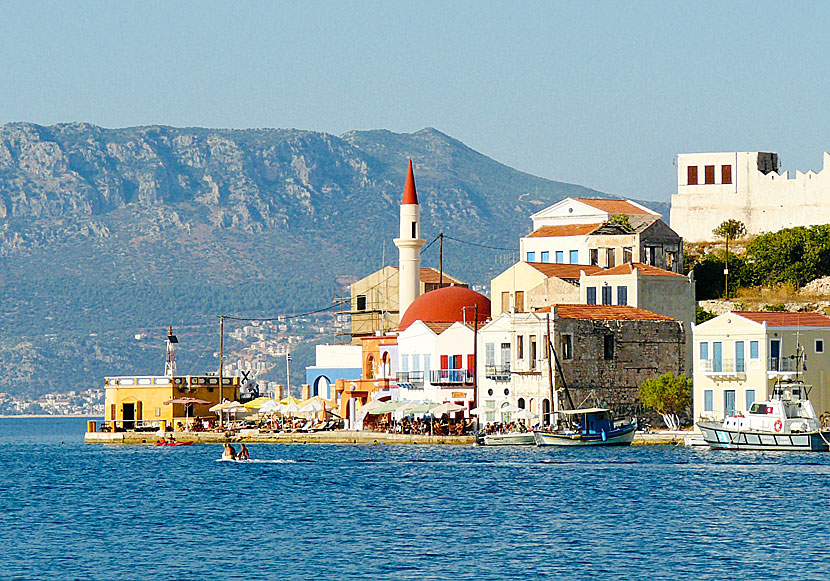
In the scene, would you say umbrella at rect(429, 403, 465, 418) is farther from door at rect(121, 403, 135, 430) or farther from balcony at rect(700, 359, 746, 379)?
door at rect(121, 403, 135, 430)

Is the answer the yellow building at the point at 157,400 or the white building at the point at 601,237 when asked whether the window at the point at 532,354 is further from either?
the yellow building at the point at 157,400

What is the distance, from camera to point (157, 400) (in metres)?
102

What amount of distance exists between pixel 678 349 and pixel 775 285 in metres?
14.7

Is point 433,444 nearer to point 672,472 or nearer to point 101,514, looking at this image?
point 672,472

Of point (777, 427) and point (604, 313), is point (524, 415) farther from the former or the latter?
point (777, 427)

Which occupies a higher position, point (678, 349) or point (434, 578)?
point (678, 349)

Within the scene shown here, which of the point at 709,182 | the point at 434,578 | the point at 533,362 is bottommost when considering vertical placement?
the point at 434,578

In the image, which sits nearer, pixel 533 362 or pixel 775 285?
pixel 533 362

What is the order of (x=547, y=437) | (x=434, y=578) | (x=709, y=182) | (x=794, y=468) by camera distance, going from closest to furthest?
1. (x=434, y=578)
2. (x=794, y=468)
3. (x=547, y=437)
4. (x=709, y=182)

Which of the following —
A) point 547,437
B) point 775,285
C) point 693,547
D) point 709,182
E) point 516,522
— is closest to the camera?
point 693,547

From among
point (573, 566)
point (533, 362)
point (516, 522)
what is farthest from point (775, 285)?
point (573, 566)

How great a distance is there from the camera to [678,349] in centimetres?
8550

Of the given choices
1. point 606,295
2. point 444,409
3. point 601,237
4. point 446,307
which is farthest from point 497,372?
point 601,237

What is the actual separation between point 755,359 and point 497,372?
51.9 ft
